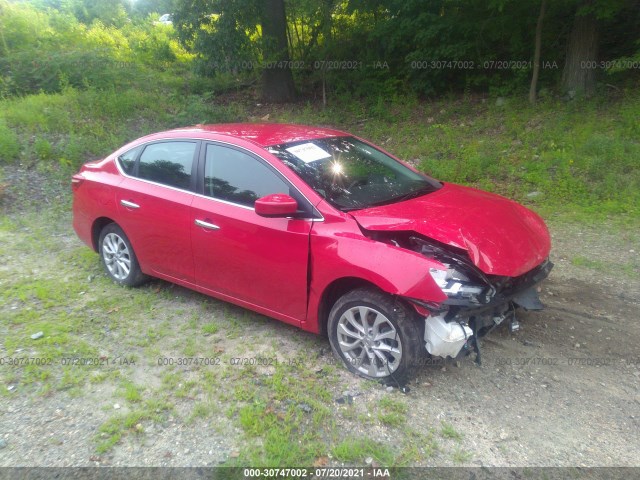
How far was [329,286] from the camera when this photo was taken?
12.6 ft

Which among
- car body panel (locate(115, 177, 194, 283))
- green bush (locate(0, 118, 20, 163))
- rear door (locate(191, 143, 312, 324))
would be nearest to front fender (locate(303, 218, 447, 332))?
rear door (locate(191, 143, 312, 324))

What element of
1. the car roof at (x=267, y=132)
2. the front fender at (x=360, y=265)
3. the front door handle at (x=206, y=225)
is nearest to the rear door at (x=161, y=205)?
the front door handle at (x=206, y=225)

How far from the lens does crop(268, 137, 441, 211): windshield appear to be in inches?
163

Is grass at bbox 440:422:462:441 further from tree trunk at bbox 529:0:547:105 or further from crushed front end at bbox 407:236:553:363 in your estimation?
tree trunk at bbox 529:0:547:105

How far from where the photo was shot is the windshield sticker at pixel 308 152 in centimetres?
438

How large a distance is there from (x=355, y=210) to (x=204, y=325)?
178 cm

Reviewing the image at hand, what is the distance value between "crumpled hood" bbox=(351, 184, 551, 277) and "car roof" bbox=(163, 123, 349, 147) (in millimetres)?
1148

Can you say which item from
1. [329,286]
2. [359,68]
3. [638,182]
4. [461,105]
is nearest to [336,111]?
[359,68]

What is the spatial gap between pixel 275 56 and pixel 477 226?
10.3 metres

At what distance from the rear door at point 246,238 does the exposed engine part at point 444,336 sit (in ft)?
3.24

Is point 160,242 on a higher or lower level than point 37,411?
higher

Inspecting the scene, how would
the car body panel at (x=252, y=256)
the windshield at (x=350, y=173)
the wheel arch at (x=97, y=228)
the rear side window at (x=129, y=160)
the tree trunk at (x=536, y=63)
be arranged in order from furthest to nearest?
the tree trunk at (x=536, y=63) < the wheel arch at (x=97, y=228) < the rear side window at (x=129, y=160) < the windshield at (x=350, y=173) < the car body panel at (x=252, y=256)

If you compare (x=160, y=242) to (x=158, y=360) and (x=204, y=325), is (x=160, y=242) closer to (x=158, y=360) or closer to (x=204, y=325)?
(x=204, y=325)

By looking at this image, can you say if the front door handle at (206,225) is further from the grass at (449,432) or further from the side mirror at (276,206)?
the grass at (449,432)
